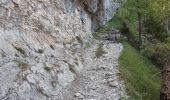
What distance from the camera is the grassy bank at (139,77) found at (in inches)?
696

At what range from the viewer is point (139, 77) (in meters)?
19.8

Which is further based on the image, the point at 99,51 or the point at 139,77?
the point at 99,51

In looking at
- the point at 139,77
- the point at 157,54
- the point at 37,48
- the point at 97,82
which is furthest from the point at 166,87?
the point at 157,54

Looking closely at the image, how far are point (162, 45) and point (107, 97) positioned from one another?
8.27 m

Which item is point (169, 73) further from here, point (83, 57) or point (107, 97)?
point (83, 57)

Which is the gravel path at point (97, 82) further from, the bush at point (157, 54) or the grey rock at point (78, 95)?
the bush at point (157, 54)

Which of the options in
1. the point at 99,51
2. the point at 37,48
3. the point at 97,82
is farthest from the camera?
the point at 99,51

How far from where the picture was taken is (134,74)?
2017 cm

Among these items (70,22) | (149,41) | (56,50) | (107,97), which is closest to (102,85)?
(107,97)

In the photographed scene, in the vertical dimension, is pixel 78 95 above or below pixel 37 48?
below

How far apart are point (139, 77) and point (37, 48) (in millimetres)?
6564

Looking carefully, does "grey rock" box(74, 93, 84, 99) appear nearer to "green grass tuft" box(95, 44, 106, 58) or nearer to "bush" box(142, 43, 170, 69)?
"green grass tuft" box(95, 44, 106, 58)

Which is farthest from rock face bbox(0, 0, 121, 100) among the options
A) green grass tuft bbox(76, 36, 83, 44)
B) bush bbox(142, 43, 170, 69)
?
bush bbox(142, 43, 170, 69)

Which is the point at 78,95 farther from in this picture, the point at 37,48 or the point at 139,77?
the point at 139,77
